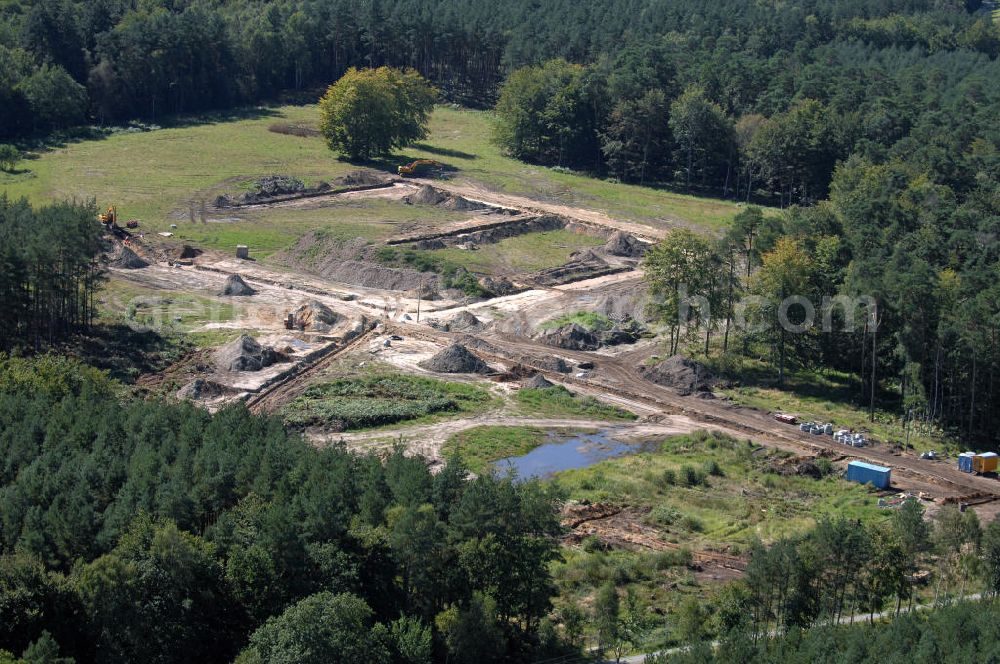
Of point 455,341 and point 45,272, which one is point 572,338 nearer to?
point 455,341

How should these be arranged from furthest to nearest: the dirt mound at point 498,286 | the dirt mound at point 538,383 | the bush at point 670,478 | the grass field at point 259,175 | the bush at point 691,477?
1. the grass field at point 259,175
2. the dirt mound at point 498,286
3. the dirt mound at point 538,383
4. the bush at point 691,477
5. the bush at point 670,478

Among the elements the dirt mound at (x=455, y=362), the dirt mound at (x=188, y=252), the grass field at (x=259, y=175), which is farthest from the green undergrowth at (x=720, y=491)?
the dirt mound at (x=188, y=252)

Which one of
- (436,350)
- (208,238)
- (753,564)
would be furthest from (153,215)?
(753,564)

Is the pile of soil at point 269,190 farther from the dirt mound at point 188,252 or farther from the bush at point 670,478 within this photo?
the bush at point 670,478

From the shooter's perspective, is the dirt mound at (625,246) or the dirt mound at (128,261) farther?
the dirt mound at (625,246)

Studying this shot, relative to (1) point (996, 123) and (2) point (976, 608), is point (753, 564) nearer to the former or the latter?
(2) point (976, 608)

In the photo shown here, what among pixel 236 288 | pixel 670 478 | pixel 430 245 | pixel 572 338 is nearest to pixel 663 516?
pixel 670 478

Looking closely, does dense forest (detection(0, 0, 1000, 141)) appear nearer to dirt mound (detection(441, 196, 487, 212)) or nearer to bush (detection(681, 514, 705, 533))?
dirt mound (detection(441, 196, 487, 212))
